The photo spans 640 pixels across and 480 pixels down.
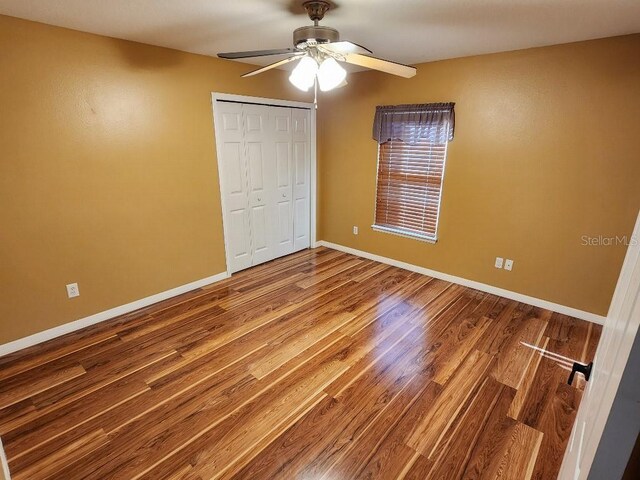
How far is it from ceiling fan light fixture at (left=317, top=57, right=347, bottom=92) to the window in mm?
1890

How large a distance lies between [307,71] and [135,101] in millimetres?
1782

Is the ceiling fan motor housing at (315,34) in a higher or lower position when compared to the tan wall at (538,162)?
higher

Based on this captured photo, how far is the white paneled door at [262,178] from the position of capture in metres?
3.62

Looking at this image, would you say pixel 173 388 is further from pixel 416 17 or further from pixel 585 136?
pixel 585 136

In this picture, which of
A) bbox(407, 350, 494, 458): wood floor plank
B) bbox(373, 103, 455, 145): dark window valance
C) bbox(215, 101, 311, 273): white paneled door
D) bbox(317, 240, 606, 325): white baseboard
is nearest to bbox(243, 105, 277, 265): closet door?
bbox(215, 101, 311, 273): white paneled door

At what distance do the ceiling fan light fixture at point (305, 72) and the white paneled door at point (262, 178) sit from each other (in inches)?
67.9

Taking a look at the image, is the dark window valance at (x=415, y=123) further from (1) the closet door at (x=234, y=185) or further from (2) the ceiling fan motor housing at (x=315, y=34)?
(2) the ceiling fan motor housing at (x=315, y=34)

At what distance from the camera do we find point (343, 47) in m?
1.75

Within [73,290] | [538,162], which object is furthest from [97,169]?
[538,162]

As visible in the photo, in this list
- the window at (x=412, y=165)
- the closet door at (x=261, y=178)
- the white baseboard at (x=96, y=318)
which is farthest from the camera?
the closet door at (x=261, y=178)

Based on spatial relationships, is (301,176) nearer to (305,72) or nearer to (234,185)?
(234,185)

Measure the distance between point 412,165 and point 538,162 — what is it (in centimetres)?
124

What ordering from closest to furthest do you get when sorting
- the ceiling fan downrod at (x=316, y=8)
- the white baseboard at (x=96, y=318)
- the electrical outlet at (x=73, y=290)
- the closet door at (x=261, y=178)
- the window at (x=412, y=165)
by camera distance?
the ceiling fan downrod at (x=316, y=8)
the white baseboard at (x=96, y=318)
the electrical outlet at (x=73, y=290)
the window at (x=412, y=165)
the closet door at (x=261, y=178)

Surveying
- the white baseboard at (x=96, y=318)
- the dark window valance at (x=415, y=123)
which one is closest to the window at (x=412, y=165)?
the dark window valance at (x=415, y=123)
